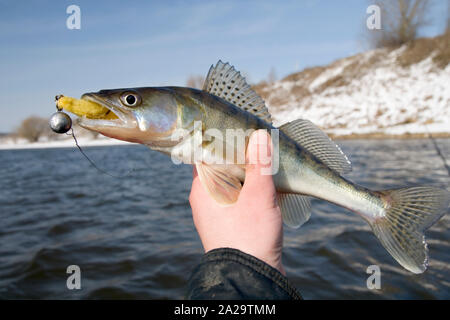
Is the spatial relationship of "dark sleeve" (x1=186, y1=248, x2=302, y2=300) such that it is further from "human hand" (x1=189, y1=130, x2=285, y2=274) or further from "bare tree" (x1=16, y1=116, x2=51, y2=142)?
"bare tree" (x1=16, y1=116, x2=51, y2=142)

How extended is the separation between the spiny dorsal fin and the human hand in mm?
720

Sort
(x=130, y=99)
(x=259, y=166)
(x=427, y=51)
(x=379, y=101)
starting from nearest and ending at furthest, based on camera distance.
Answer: (x=259, y=166), (x=130, y=99), (x=379, y=101), (x=427, y=51)

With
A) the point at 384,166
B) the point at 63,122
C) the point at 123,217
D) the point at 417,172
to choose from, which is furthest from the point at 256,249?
the point at 384,166

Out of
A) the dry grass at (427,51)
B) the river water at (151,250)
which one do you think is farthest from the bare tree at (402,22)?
the river water at (151,250)

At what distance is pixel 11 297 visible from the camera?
16.4 feet

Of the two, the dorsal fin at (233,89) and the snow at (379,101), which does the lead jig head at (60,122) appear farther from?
the snow at (379,101)

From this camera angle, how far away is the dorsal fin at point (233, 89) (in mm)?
2828

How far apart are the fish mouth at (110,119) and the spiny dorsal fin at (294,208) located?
1401 millimetres

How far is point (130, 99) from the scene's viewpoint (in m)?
2.51

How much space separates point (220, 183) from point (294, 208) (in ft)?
2.90
